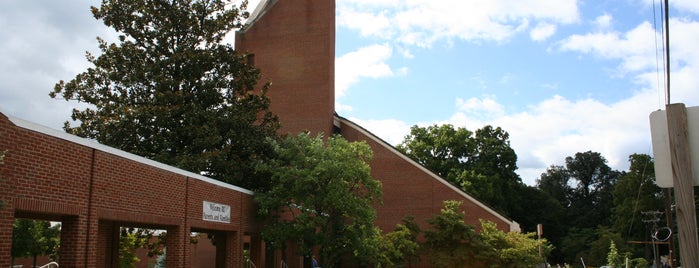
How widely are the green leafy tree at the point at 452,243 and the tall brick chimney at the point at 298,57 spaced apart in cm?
1077

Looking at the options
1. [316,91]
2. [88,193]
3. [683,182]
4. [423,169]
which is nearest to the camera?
[683,182]

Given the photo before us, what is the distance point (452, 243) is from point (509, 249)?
2878mm

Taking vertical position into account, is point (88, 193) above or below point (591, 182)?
below

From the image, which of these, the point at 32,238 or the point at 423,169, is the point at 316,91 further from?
the point at 32,238

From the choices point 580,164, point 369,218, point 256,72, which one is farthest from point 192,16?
point 580,164

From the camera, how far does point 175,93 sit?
28781mm

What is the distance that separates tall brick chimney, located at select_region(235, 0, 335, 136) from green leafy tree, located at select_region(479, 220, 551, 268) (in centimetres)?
1282

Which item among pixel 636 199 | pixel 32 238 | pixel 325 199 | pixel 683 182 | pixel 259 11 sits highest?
pixel 259 11

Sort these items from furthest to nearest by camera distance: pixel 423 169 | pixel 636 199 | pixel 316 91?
pixel 636 199, pixel 316 91, pixel 423 169

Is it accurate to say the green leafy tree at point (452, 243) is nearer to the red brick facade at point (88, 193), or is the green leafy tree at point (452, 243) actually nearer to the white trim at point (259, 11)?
the red brick facade at point (88, 193)

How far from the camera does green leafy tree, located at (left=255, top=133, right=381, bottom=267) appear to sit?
944 inches

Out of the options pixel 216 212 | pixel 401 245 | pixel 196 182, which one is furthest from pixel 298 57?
pixel 196 182

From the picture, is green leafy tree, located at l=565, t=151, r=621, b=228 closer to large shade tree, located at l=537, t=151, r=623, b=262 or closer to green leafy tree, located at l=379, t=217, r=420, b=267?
large shade tree, located at l=537, t=151, r=623, b=262

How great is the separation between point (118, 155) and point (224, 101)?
49.2 feet
